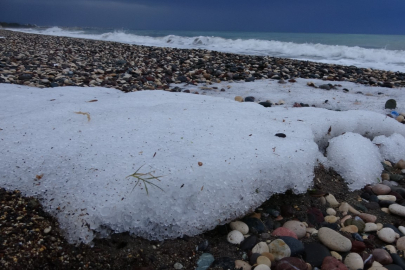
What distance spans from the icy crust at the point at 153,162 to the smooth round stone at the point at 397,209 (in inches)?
11.0

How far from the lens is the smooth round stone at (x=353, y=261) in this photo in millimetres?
1351

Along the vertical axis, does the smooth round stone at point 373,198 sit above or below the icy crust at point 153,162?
below

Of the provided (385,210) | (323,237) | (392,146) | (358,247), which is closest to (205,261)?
(323,237)

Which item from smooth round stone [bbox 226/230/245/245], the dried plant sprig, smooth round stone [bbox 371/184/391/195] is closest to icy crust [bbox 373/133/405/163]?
smooth round stone [bbox 371/184/391/195]

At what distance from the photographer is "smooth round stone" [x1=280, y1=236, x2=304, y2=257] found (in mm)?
1409

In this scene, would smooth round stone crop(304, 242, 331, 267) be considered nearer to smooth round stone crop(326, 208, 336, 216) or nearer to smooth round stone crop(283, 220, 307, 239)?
smooth round stone crop(283, 220, 307, 239)

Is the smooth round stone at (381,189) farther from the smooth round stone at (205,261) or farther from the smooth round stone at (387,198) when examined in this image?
the smooth round stone at (205,261)

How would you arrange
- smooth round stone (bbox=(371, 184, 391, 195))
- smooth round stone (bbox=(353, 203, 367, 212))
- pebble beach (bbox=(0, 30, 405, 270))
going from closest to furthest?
pebble beach (bbox=(0, 30, 405, 270)), smooth round stone (bbox=(353, 203, 367, 212)), smooth round stone (bbox=(371, 184, 391, 195))

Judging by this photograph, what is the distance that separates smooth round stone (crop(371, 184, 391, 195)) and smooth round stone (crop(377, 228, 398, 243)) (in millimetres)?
443

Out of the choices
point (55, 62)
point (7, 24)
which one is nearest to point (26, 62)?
point (55, 62)

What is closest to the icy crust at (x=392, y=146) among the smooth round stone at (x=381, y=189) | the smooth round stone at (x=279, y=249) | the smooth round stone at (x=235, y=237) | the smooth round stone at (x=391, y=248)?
the smooth round stone at (x=381, y=189)

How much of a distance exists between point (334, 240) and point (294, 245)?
240 mm

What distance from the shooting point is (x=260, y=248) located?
4.66 feet

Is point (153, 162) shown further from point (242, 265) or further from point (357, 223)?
point (357, 223)
